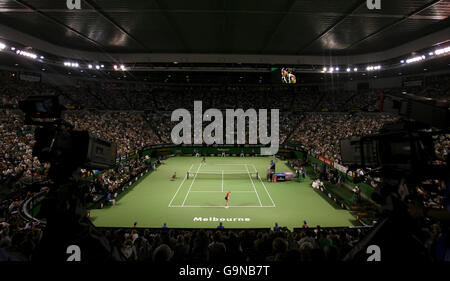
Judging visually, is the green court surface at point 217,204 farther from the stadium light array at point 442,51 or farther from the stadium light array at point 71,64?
the stadium light array at point 442,51

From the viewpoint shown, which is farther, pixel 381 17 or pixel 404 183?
pixel 381 17

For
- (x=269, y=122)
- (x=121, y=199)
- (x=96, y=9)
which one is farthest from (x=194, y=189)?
(x=269, y=122)

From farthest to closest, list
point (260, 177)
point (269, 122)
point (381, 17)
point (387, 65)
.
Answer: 1. point (269, 122)
2. point (387, 65)
3. point (260, 177)
4. point (381, 17)

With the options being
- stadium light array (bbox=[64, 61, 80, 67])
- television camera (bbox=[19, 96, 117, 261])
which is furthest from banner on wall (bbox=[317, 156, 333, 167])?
stadium light array (bbox=[64, 61, 80, 67])

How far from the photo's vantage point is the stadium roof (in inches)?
689

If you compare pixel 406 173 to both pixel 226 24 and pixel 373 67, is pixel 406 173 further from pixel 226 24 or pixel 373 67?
pixel 373 67

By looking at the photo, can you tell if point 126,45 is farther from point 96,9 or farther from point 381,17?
point 381,17

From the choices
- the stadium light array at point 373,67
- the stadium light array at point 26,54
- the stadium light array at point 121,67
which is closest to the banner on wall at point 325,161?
the stadium light array at point 373,67

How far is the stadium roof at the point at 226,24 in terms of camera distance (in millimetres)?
17500

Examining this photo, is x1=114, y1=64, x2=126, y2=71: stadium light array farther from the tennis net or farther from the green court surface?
the tennis net

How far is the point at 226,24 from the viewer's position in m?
21.3

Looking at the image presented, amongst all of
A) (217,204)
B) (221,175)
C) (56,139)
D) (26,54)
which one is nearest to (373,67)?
(221,175)

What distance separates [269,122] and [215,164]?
1899 centimetres
